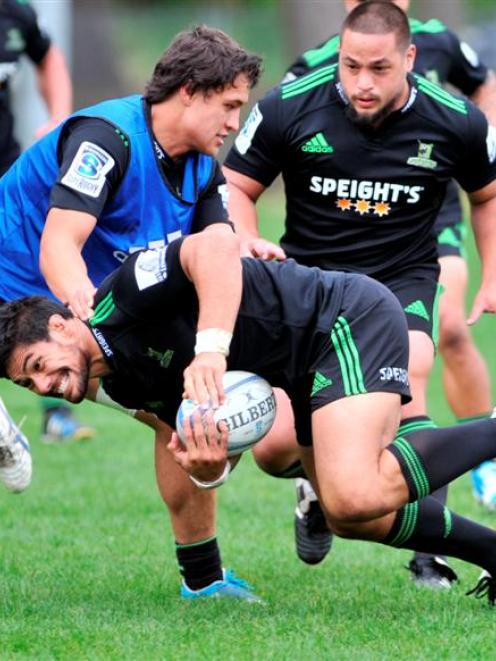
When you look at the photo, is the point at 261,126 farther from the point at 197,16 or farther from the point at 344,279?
the point at 197,16

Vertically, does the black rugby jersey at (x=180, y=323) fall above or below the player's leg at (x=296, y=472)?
above

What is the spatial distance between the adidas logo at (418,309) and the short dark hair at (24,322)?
5.54 feet

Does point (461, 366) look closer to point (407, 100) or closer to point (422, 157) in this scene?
point (422, 157)

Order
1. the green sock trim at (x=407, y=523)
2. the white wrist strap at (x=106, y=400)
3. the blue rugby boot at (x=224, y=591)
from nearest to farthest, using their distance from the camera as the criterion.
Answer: the green sock trim at (x=407, y=523)
the white wrist strap at (x=106, y=400)
the blue rugby boot at (x=224, y=591)

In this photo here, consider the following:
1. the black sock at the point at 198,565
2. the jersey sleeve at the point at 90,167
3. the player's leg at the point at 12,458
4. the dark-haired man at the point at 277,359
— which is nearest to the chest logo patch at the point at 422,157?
the dark-haired man at the point at 277,359

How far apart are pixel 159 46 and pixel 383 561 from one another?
2782cm

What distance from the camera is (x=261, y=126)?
6.21 m

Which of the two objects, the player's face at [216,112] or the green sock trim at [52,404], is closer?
the player's face at [216,112]

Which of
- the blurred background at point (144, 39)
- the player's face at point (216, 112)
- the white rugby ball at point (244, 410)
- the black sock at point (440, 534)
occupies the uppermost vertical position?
the player's face at point (216, 112)

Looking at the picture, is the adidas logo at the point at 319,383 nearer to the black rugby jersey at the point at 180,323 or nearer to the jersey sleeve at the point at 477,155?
the black rugby jersey at the point at 180,323

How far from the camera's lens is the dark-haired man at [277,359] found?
15.7ft

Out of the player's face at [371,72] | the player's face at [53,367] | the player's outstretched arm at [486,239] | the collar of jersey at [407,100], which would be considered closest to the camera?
the player's face at [53,367]

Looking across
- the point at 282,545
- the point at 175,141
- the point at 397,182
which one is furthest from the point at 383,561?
the point at 175,141

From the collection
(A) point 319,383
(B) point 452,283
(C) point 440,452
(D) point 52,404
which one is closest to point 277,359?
(A) point 319,383
